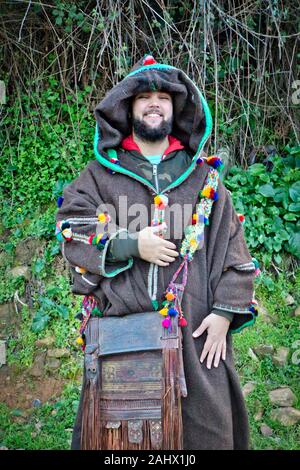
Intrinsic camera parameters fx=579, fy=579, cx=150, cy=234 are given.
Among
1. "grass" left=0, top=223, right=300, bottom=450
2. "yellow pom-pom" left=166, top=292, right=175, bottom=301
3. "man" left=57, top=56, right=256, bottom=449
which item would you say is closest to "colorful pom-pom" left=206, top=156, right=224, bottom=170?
"man" left=57, top=56, right=256, bottom=449

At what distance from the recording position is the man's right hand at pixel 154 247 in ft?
8.32

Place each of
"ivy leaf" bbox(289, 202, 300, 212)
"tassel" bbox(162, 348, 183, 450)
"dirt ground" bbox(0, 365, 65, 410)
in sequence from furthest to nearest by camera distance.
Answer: "ivy leaf" bbox(289, 202, 300, 212), "dirt ground" bbox(0, 365, 65, 410), "tassel" bbox(162, 348, 183, 450)

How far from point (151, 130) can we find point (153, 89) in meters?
0.20

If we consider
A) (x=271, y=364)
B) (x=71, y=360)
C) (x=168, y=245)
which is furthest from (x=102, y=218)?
(x=271, y=364)

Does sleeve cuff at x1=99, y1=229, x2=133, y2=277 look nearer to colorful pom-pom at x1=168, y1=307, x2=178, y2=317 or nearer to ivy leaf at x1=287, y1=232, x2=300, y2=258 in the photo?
colorful pom-pom at x1=168, y1=307, x2=178, y2=317

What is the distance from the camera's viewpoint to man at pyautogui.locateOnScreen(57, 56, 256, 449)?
2598 millimetres

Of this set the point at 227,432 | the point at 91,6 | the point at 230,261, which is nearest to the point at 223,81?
the point at 91,6

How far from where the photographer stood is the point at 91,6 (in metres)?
4.68

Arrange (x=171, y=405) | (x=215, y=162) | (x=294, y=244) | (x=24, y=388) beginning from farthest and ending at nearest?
1. (x=294, y=244)
2. (x=24, y=388)
3. (x=215, y=162)
4. (x=171, y=405)

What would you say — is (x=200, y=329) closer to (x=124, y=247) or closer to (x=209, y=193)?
(x=124, y=247)

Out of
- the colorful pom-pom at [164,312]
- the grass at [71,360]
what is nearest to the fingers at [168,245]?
the colorful pom-pom at [164,312]

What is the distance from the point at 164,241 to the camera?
8.41 feet

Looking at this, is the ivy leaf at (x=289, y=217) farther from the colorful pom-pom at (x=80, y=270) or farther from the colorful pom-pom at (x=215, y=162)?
the colorful pom-pom at (x=80, y=270)

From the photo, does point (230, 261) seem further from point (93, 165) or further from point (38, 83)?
point (38, 83)
